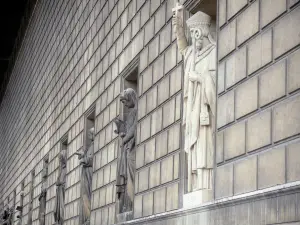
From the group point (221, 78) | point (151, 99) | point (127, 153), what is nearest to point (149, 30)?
point (151, 99)

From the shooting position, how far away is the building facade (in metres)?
7.79

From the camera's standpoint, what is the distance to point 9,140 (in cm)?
4500

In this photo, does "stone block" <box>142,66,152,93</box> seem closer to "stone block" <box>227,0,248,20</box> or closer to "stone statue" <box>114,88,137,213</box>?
"stone statue" <box>114,88,137,213</box>

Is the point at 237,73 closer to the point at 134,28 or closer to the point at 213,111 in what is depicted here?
the point at 213,111

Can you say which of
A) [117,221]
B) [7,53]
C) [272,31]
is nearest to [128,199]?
[117,221]

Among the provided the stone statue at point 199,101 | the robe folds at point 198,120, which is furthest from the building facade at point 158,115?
the robe folds at point 198,120

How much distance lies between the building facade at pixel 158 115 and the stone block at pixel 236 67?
0.01 metres

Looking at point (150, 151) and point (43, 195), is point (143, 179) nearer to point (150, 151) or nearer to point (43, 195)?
point (150, 151)

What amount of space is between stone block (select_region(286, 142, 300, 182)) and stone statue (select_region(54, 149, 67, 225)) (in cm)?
1527

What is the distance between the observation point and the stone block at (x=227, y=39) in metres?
9.27

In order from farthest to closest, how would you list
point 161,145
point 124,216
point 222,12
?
point 124,216 → point 161,145 → point 222,12

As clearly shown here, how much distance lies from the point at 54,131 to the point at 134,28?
1127cm

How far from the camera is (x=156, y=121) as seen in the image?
42.0 ft

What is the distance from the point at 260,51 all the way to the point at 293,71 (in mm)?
941
